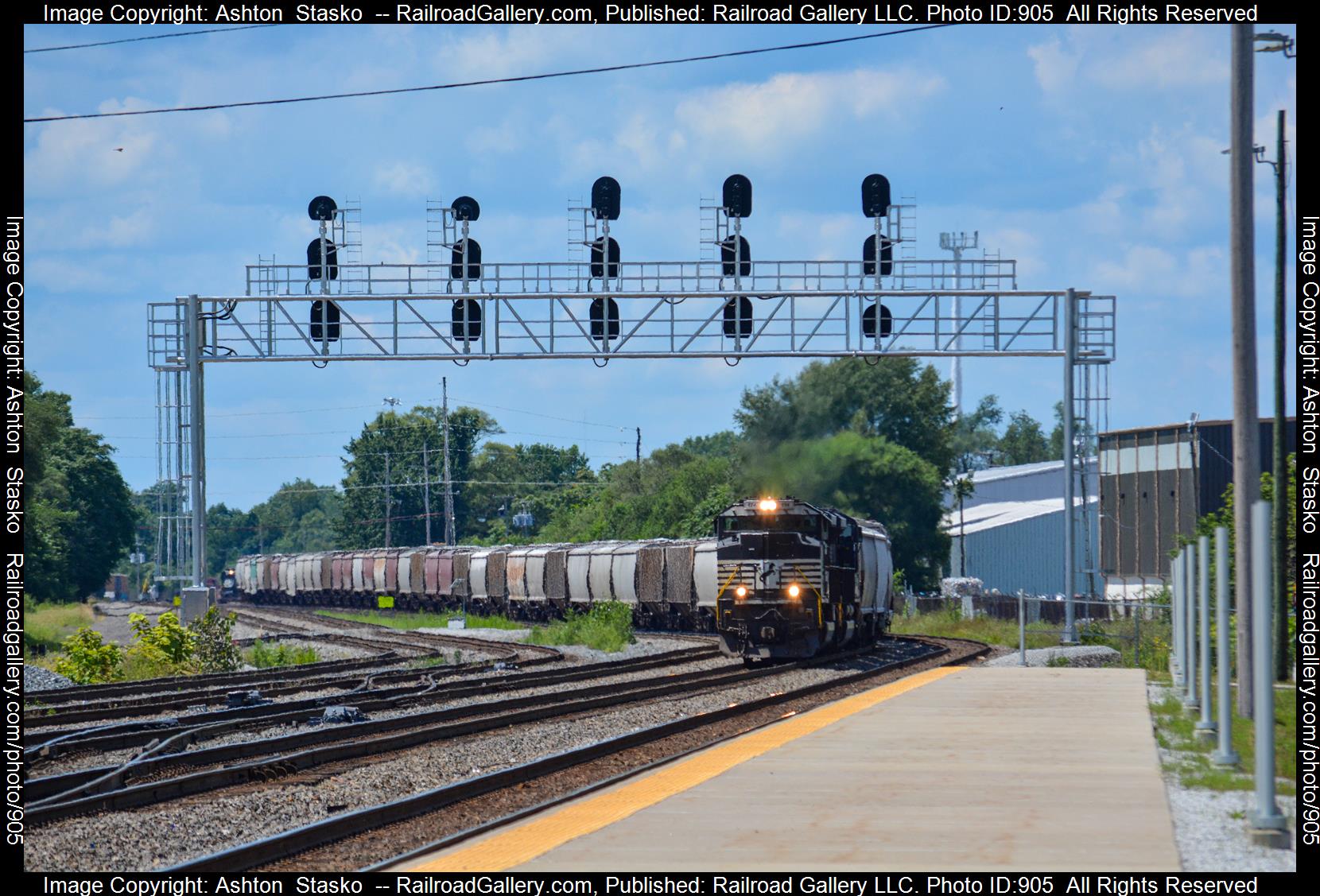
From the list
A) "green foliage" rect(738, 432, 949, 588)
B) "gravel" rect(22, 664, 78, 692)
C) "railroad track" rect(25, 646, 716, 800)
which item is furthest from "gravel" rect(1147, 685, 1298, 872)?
"green foliage" rect(738, 432, 949, 588)

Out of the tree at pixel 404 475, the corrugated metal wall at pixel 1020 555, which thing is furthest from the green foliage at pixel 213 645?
the tree at pixel 404 475

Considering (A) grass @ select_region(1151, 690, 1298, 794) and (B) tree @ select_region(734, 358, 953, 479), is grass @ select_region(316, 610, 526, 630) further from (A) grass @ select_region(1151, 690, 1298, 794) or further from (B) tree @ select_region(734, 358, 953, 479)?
(A) grass @ select_region(1151, 690, 1298, 794)

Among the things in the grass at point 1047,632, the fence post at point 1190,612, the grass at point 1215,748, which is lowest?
the grass at point 1047,632

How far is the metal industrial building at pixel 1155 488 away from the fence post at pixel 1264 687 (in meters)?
40.6

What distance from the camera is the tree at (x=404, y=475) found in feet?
387

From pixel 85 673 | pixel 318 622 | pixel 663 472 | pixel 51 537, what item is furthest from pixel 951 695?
pixel 663 472

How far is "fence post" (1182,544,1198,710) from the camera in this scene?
13.5m

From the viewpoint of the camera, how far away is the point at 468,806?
38.5ft

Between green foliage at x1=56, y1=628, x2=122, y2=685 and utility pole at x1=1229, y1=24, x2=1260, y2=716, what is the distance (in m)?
21.3

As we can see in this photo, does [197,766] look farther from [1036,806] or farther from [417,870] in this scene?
[1036,806]

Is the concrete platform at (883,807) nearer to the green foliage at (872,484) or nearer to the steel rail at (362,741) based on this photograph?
the steel rail at (362,741)

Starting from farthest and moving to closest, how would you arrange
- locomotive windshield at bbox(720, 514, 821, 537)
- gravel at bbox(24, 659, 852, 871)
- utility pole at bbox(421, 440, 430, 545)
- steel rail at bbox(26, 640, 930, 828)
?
utility pole at bbox(421, 440, 430, 545) < locomotive windshield at bbox(720, 514, 821, 537) < steel rail at bbox(26, 640, 930, 828) < gravel at bbox(24, 659, 852, 871)

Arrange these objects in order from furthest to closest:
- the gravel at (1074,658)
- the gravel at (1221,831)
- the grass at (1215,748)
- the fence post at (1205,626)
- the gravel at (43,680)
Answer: the gravel at (1074,658) < the gravel at (43,680) < the fence post at (1205,626) < the grass at (1215,748) < the gravel at (1221,831)

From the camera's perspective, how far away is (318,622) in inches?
2140
